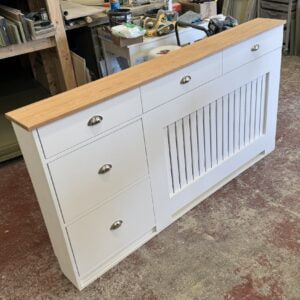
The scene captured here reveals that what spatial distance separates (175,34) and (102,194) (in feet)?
4.77

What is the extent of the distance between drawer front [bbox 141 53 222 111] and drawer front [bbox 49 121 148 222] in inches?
5.2

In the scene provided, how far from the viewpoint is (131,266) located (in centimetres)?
190

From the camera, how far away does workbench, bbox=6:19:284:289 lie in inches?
59.1

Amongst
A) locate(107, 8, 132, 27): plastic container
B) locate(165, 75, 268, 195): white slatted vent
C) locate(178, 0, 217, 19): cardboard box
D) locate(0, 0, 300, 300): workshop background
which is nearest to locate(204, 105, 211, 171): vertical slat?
locate(165, 75, 268, 195): white slatted vent

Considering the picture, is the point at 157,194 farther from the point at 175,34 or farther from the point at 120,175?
the point at 175,34

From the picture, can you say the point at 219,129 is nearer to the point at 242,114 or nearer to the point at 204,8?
the point at 242,114

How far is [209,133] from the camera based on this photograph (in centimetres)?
214

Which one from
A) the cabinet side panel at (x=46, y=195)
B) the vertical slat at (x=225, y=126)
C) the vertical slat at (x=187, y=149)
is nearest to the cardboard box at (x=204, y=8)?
the vertical slat at (x=225, y=126)

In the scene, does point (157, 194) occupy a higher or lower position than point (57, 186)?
lower

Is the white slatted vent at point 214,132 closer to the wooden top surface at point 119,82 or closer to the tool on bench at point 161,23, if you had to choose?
the wooden top surface at point 119,82

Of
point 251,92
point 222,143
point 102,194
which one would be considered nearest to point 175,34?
point 251,92

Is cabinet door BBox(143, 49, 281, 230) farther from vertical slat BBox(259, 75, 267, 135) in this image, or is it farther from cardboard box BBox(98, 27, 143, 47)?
cardboard box BBox(98, 27, 143, 47)

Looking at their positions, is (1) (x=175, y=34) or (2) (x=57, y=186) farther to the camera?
(1) (x=175, y=34)

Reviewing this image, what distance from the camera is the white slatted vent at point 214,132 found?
200cm
